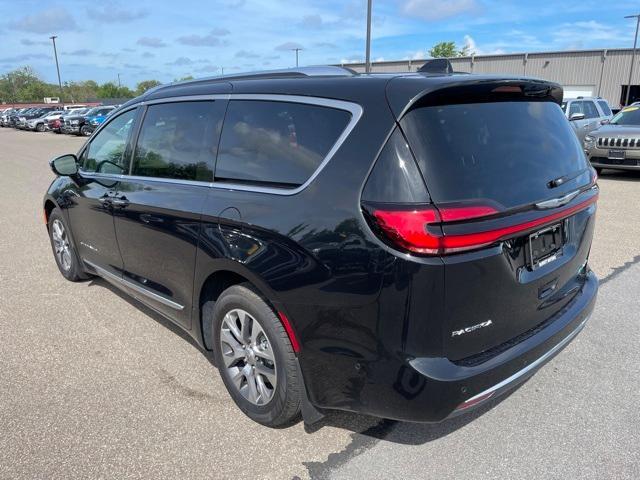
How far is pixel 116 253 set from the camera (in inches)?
159

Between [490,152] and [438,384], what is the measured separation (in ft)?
3.52

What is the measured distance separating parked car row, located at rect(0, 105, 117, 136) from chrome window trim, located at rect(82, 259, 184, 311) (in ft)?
74.5

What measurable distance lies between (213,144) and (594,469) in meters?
2.67

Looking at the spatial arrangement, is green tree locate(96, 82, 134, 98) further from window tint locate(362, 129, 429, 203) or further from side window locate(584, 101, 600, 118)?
window tint locate(362, 129, 429, 203)

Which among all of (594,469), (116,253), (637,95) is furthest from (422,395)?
(637,95)

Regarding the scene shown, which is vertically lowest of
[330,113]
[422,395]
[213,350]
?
[213,350]

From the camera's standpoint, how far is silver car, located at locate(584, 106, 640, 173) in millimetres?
10922

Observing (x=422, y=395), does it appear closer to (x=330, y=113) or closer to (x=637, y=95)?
(x=330, y=113)

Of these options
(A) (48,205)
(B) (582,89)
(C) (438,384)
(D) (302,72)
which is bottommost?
(C) (438,384)

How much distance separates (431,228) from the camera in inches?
81.4

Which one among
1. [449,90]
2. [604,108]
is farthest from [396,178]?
[604,108]

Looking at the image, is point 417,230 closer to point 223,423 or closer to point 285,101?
point 285,101

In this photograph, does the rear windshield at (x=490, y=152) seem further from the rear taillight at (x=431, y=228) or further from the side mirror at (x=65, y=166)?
the side mirror at (x=65, y=166)

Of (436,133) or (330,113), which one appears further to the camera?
(330,113)
